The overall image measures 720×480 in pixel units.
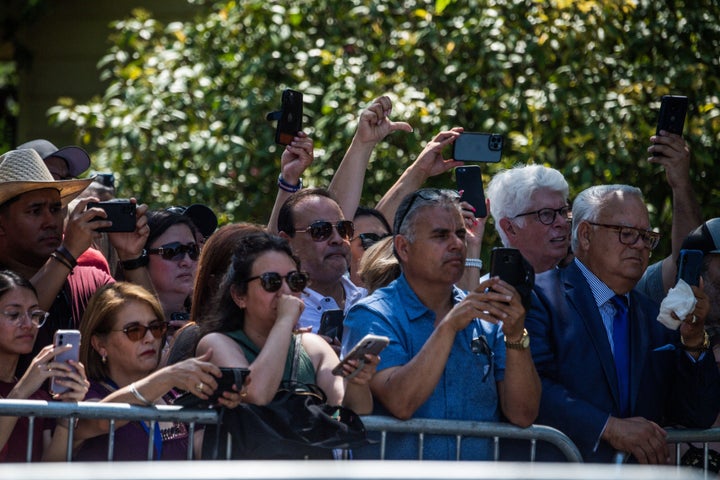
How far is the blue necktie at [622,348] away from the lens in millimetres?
5492

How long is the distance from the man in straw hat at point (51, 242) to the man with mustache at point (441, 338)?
1.37 meters

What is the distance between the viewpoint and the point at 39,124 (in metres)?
14.2

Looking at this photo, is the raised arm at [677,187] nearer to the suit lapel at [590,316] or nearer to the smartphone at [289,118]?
the suit lapel at [590,316]

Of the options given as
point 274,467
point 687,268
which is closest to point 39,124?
point 687,268

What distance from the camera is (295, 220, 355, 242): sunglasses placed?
6328mm

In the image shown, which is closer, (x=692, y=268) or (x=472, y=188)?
(x=692, y=268)

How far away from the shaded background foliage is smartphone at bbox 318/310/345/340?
2.99 meters

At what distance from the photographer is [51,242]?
596 centimetres

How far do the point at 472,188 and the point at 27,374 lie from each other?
8.65 feet

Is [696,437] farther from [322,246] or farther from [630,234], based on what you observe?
[322,246]

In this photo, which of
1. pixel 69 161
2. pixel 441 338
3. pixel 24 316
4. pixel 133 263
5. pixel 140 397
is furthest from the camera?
pixel 69 161

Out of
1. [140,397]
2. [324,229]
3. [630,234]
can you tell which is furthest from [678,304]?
[140,397]

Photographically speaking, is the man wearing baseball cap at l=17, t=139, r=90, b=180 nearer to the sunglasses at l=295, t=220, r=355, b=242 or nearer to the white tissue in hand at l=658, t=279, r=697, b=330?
Result: the sunglasses at l=295, t=220, r=355, b=242

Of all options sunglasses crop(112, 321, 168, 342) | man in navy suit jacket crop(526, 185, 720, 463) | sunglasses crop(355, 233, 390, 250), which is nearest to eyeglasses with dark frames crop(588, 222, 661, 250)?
man in navy suit jacket crop(526, 185, 720, 463)
